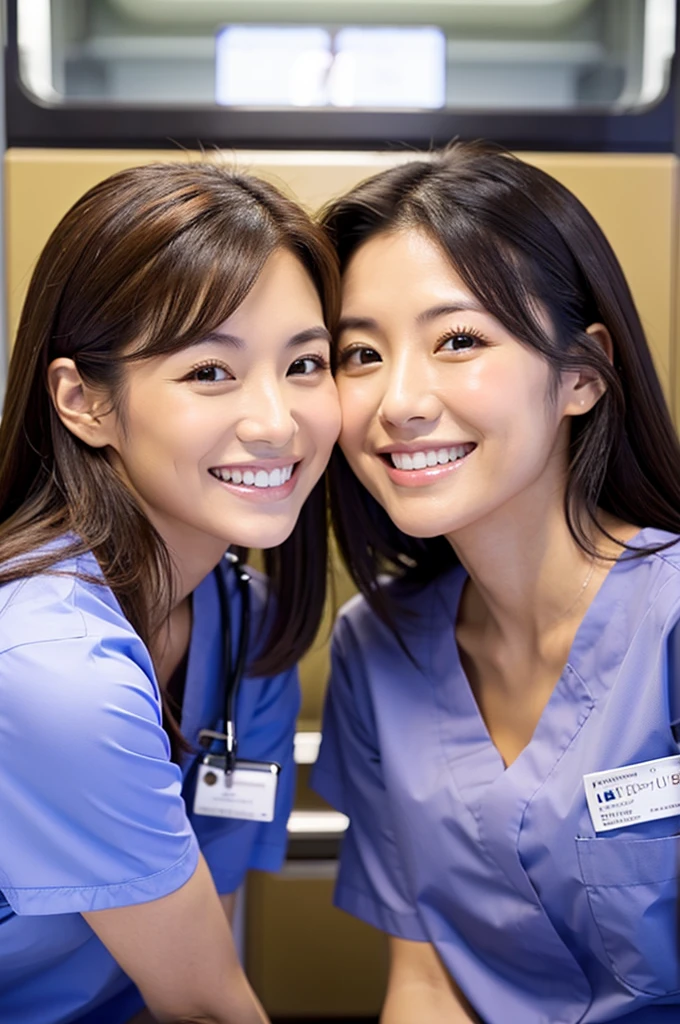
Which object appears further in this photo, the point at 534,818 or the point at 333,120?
the point at 333,120

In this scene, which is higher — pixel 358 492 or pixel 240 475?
pixel 240 475

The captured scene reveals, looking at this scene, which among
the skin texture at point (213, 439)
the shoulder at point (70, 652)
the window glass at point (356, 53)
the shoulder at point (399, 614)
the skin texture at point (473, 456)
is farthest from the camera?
the window glass at point (356, 53)

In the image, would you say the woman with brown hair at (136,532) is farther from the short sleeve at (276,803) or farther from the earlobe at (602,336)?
the earlobe at (602,336)

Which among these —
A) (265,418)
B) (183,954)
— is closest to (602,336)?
(265,418)

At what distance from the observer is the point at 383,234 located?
4.83ft

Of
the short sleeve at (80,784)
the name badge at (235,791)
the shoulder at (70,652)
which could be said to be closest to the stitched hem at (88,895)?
the short sleeve at (80,784)

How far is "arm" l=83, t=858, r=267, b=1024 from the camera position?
1241 mm

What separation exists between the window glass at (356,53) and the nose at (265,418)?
609 millimetres

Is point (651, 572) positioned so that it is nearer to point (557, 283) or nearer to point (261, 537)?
point (557, 283)

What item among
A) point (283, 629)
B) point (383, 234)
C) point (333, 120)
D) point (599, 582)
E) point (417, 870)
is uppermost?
point (333, 120)

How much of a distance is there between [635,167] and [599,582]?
0.66m

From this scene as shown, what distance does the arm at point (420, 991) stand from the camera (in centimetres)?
148

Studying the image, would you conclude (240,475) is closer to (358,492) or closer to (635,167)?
(358,492)

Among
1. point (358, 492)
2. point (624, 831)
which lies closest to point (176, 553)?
point (358, 492)
